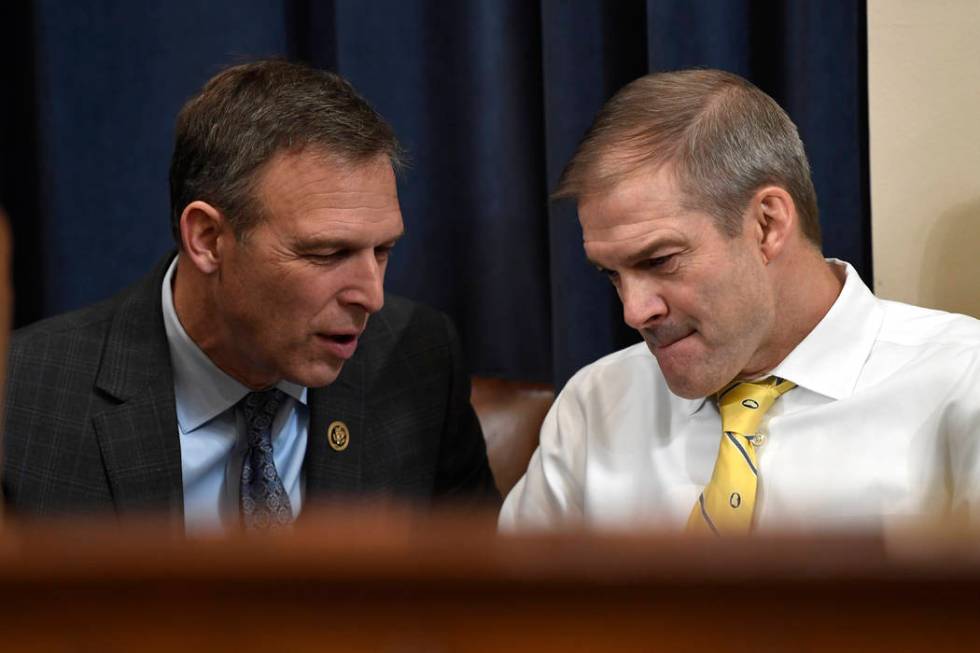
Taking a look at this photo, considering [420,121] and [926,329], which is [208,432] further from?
[926,329]

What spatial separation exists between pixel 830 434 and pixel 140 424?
37.7 inches

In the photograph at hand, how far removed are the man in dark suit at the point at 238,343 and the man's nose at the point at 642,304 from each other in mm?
406

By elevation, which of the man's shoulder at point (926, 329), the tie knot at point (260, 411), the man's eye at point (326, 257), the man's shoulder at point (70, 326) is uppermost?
the man's eye at point (326, 257)

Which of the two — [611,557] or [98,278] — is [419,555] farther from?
[98,278]

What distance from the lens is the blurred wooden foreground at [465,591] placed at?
367mm

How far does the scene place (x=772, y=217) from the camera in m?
1.56

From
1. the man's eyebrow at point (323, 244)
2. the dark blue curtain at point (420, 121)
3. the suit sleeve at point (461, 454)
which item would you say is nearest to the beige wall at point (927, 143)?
the dark blue curtain at point (420, 121)

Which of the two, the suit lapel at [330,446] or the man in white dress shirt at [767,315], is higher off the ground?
the man in white dress shirt at [767,315]

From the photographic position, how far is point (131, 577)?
37 centimetres

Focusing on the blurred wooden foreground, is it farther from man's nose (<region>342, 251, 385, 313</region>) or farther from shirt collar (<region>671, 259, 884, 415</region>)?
man's nose (<region>342, 251, 385, 313</region>)

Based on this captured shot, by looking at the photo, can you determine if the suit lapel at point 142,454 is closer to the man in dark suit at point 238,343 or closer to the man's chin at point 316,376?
the man in dark suit at point 238,343

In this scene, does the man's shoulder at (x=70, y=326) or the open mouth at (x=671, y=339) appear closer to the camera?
the open mouth at (x=671, y=339)

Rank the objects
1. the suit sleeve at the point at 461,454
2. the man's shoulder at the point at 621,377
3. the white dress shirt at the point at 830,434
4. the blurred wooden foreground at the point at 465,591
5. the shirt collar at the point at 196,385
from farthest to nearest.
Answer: the suit sleeve at the point at 461,454 → the shirt collar at the point at 196,385 → the man's shoulder at the point at 621,377 → the white dress shirt at the point at 830,434 → the blurred wooden foreground at the point at 465,591

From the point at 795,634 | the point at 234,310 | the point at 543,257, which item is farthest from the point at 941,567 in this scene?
the point at 543,257
